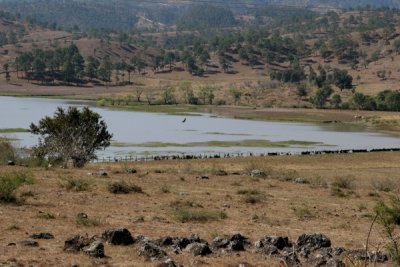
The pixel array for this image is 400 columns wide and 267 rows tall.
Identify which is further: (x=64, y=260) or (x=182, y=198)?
(x=182, y=198)

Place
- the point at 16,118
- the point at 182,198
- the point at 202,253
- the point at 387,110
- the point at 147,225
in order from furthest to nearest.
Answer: the point at 387,110 < the point at 16,118 < the point at 182,198 < the point at 147,225 < the point at 202,253

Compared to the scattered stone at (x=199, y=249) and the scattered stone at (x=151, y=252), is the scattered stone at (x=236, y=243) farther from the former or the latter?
the scattered stone at (x=151, y=252)

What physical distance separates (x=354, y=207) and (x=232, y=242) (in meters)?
14.3

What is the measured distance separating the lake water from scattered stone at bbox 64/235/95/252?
5589cm

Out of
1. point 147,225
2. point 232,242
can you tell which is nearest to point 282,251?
point 232,242

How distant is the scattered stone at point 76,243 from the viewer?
1869 centimetres

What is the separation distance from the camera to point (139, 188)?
108 feet

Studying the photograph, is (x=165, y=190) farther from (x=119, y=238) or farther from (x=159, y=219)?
(x=119, y=238)

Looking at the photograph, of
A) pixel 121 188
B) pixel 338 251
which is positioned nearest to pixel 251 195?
pixel 121 188

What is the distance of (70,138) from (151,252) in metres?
33.0

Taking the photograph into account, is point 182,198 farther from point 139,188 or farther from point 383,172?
point 383,172

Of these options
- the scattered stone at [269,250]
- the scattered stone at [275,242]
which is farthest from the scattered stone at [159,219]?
the scattered stone at [269,250]

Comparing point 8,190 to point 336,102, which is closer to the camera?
point 8,190

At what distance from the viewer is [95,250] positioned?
18344 mm
